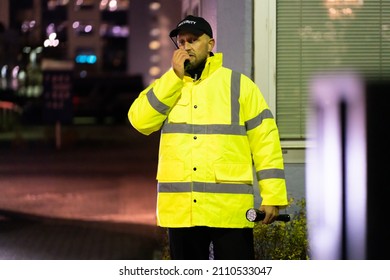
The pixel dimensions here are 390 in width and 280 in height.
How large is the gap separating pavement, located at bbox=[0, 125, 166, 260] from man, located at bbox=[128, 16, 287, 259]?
3381mm

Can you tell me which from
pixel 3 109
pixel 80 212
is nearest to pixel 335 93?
pixel 80 212

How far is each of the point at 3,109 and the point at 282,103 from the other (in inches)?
1051

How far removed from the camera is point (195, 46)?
5.73m

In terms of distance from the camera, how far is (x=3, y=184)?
50.0ft

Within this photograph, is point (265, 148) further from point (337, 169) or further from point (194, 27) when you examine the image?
point (337, 169)

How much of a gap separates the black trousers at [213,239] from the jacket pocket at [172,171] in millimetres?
276

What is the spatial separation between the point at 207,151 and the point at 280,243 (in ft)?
7.26

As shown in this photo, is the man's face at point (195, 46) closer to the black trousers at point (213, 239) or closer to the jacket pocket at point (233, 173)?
the jacket pocket at point (233, 173)

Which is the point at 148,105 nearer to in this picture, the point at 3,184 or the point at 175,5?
the point at 175,5

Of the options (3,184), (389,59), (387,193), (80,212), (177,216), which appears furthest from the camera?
(3,184)

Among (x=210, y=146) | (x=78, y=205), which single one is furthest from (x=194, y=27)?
(x=78, y=205)

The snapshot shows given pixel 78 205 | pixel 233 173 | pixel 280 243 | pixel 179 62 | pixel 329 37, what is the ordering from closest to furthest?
pixel 179 62, pixel 233 173, pixel 280 243, pixel 329 37, pixel 78 205

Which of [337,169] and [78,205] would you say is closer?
[337,169]
